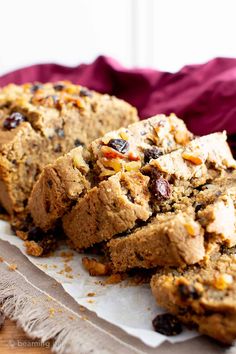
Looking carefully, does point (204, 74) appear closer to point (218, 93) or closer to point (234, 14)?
point (218, 93)

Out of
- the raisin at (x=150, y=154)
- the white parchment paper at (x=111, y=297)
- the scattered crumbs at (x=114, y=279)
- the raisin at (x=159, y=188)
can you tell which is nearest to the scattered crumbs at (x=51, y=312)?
the white parchment paper at (x=111, y=297)

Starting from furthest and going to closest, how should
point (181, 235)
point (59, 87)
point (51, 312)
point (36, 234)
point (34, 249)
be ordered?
point (59, 87) → point (36, 234) → point (34, 249) → point (51, 312) → point (181, 235)

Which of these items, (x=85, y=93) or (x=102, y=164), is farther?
(x=85, y=93)

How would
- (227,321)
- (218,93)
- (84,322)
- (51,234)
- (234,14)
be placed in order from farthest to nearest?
1. (234,14)
2. (218,93)
3. (51,234)
4. (84,322)
5. (227,321)

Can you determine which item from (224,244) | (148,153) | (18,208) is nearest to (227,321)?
(224,244)

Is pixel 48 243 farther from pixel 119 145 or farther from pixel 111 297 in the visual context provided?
pixel 119 145

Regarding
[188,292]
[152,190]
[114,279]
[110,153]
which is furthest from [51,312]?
[110,153]
